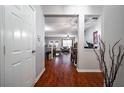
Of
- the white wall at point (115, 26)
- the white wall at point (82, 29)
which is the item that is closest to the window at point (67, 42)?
the white wall at point (82, 29)

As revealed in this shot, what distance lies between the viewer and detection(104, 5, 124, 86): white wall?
6.87 feet

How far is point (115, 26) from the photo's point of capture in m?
2.34

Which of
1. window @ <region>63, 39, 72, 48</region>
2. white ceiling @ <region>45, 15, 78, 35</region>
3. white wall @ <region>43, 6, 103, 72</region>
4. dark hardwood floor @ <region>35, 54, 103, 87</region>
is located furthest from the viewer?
window @ <region>63, 39, 72, 48</region>

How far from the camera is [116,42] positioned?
227cm

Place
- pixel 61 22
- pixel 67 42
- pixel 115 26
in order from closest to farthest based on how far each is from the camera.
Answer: pixel 115 26, pixel 61 22, pixel 67 42

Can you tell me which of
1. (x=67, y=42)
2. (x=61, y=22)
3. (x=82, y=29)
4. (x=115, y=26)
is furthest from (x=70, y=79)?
(x=67, y=42)

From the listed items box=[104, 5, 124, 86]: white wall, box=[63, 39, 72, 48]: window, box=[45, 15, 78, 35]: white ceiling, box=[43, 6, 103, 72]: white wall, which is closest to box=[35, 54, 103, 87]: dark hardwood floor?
box=[43, 6, 103, 72]: white wall

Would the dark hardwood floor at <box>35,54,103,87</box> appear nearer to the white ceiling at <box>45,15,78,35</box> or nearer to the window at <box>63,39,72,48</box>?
the white ceiling at <box>45,15,78,35</box>

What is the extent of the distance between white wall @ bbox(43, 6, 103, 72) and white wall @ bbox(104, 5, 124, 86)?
244 cm

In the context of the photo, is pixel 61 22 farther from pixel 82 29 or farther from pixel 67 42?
pixel 67 42

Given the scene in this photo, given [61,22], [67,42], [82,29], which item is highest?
[61,22]

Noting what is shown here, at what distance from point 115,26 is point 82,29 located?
289 centimetres
